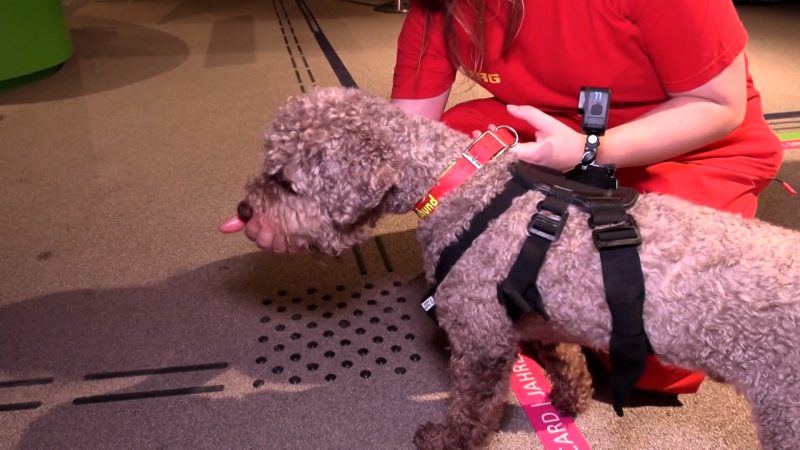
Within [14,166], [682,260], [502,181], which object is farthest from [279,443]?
[14,166]

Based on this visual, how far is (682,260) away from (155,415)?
4.22ft

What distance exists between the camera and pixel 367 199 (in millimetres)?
1182

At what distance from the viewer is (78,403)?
1.62 meters

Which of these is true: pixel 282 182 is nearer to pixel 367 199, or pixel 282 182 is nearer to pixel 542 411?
pixel 367 199

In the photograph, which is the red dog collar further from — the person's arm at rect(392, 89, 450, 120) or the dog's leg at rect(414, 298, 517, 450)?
the person's arm at rect(392, 89, 450, 120)

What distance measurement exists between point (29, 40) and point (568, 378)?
3.74m

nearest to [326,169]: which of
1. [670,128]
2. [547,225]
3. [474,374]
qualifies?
[547,225]

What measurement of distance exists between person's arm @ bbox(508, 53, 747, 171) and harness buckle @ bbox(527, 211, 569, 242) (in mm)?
237

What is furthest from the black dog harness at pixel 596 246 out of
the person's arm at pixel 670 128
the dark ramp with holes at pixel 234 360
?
the dark ramp with holes at pixel 234 360

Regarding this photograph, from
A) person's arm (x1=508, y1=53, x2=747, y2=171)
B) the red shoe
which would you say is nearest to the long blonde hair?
person's arm (x1=508, y1=53, x2=747, y2=171)

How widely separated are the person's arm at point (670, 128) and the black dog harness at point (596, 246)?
102mm

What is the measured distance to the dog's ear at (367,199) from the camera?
3.79 ft

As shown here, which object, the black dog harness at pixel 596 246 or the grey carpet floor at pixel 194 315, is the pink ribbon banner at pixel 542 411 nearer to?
the grey carpet floor at pixel 194 315

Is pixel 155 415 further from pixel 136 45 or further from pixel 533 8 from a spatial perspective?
pixel 136 45
